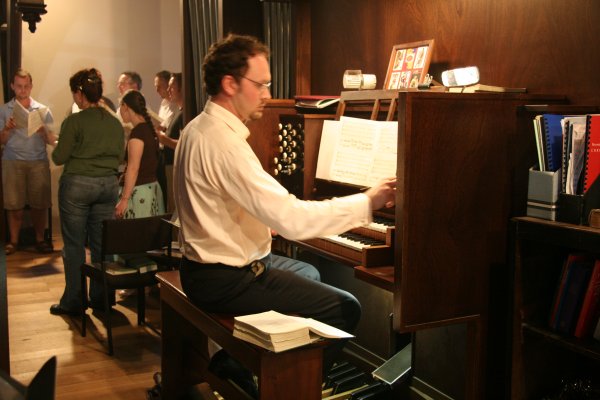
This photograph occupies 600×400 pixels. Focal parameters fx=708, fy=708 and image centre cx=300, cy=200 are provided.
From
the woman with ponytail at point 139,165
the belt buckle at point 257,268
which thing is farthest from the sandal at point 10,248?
the belt buckle at point 257,268

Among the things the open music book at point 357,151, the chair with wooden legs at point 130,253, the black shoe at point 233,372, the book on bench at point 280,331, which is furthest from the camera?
the chair with wooden legs at point 130,253

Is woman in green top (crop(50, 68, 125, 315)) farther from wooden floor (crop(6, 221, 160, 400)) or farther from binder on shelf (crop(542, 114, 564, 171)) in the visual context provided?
binder on shelf (crop(542, 114, 564, 171))

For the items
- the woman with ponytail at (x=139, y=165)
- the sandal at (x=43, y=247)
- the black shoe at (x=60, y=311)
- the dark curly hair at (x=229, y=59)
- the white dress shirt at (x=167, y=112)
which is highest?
the dark curly hair at (x=229, y=59)

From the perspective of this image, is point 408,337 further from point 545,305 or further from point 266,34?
point 266,34

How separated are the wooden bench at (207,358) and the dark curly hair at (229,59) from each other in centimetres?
92

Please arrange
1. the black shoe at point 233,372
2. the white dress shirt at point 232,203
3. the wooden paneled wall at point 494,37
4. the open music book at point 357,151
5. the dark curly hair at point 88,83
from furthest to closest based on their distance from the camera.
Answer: the dark curly hair at point 88,83 → the open music book at point 357,151 → the black shoe at point 233,372 → the wooden paneled wall at point 494,37 → the white dress shirt at point 232,203

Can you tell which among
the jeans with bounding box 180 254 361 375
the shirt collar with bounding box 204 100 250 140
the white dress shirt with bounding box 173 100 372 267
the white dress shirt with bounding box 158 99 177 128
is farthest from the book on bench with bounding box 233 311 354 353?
the white dress shirt with bounding box 158 99 177 128

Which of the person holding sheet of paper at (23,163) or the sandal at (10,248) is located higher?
the person holding sheet of paper at (23,163)

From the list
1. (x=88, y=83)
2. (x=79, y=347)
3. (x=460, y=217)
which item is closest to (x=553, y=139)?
(x=460, y=217)

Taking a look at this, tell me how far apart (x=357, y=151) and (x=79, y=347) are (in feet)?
7.20

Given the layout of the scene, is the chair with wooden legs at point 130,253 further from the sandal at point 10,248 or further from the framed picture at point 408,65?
the sandal at point 10,248

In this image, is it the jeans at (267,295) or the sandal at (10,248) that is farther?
the sandal at (10,248)

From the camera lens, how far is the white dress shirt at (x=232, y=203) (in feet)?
8.24

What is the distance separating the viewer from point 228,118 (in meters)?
2.67
